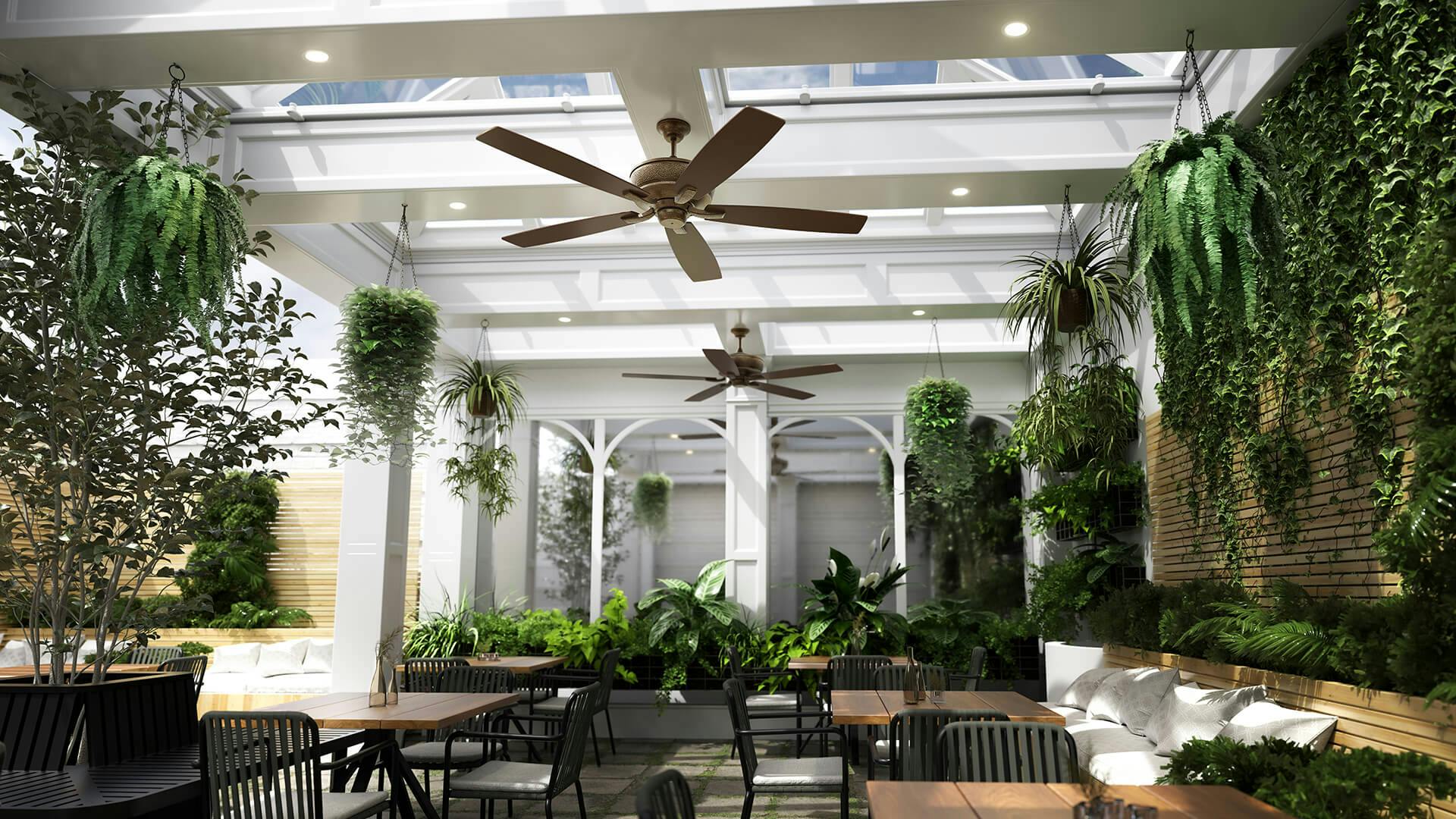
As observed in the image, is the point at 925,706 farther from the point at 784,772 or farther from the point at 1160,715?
the point at 1160,715

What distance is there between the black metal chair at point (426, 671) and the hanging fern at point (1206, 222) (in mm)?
4719

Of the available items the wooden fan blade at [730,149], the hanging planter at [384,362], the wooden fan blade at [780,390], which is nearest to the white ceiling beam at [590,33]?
the wooden fan blade at [730,149]

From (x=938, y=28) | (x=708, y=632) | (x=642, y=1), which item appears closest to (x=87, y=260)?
(x=642, y=1)

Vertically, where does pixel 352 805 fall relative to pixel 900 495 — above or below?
below

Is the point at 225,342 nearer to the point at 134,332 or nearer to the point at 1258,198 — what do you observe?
the point at 134,332

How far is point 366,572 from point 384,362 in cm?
217

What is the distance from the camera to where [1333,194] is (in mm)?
3939

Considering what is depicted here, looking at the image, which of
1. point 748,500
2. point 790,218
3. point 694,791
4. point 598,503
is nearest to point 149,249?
point 790,218

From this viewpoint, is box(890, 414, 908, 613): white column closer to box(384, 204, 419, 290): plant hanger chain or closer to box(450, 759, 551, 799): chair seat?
box(384, 204, 419, 290): plant hanger chain

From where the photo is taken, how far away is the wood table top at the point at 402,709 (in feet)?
14.7

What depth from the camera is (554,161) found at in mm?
4164

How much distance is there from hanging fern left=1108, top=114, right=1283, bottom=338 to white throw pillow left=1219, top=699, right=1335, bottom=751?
4.98ft

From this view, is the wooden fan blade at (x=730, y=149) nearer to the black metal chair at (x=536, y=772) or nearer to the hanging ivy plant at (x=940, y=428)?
the black metal chair at (x=536, y=772)

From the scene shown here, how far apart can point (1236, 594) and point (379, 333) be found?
4.76 metres
